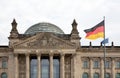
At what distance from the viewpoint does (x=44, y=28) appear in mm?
119188

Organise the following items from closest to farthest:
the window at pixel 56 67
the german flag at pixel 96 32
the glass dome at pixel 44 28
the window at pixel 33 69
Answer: the german flag at pixel 96 32 → the window at pixel 33 69 → the window at pixel 56 67 → the glass dome at pixel 44 28

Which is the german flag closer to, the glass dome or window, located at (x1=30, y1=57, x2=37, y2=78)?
window, located at (x1=30, y1=57, x2=37, y2=78)

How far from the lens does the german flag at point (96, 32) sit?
7301 centimetres

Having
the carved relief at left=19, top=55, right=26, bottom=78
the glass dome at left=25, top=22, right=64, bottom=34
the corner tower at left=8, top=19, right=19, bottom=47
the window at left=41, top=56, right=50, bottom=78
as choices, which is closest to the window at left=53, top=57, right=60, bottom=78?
the window at left=41, top=56, right=50, bottom=78

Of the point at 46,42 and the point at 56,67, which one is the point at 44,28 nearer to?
the point at 46,42

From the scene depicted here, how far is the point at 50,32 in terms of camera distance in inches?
4358

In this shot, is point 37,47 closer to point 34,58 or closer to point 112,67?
point 34,58

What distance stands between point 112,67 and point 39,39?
20.1 metres

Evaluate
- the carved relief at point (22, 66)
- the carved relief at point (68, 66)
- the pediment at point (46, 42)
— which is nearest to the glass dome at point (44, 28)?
the pediment at point (46, 42)

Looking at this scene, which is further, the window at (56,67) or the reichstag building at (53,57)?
the window at (56,67)

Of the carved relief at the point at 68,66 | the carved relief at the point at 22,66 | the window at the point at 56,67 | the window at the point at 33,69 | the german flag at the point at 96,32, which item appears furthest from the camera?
the window at the point at 56,67

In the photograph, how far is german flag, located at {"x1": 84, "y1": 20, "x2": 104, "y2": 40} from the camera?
240 feet

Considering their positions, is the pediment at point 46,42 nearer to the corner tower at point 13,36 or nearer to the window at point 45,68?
the corner tower at point 13,36

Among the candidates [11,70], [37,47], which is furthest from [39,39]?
[11,70]
